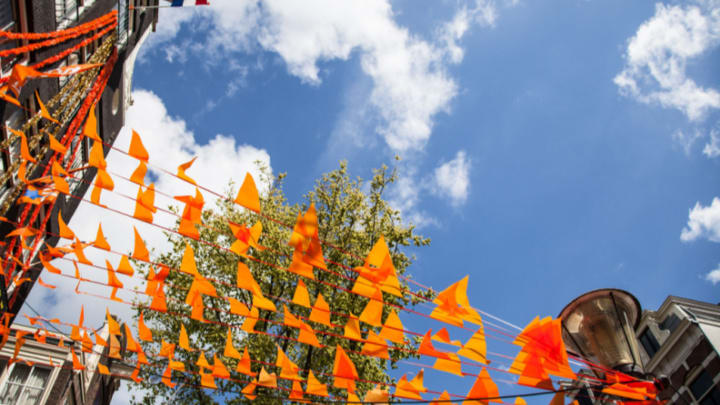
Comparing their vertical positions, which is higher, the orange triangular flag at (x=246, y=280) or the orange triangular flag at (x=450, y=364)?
the orange triangular flag at (x=246, y=280)

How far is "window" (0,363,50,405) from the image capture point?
38.5ft

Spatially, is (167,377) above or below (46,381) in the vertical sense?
below

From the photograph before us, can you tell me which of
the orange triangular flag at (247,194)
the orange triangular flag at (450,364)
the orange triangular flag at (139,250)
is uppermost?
the orange triangular flag at (247,194)

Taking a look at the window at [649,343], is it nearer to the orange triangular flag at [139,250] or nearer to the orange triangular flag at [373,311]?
the orange triangular flag at [373,311]

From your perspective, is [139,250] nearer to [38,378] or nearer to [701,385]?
[38,378]

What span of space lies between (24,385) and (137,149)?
12739 millimetres

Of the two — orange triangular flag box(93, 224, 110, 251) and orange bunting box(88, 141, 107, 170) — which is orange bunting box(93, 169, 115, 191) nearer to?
orange bunting box(88, 141, 107, 170)

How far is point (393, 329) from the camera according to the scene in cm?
455

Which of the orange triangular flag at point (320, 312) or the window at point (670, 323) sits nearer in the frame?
the orange triangular flag at point (320, 312)

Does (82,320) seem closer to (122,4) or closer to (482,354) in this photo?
(482,354)

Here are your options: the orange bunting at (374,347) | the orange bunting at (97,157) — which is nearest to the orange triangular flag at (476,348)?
the orange bunting at (374,347)

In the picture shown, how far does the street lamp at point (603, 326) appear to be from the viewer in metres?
4.48

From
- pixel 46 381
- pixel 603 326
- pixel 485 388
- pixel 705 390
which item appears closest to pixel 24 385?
pixel 46 381

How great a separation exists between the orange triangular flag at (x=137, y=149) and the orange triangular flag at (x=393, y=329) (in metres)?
3.39
